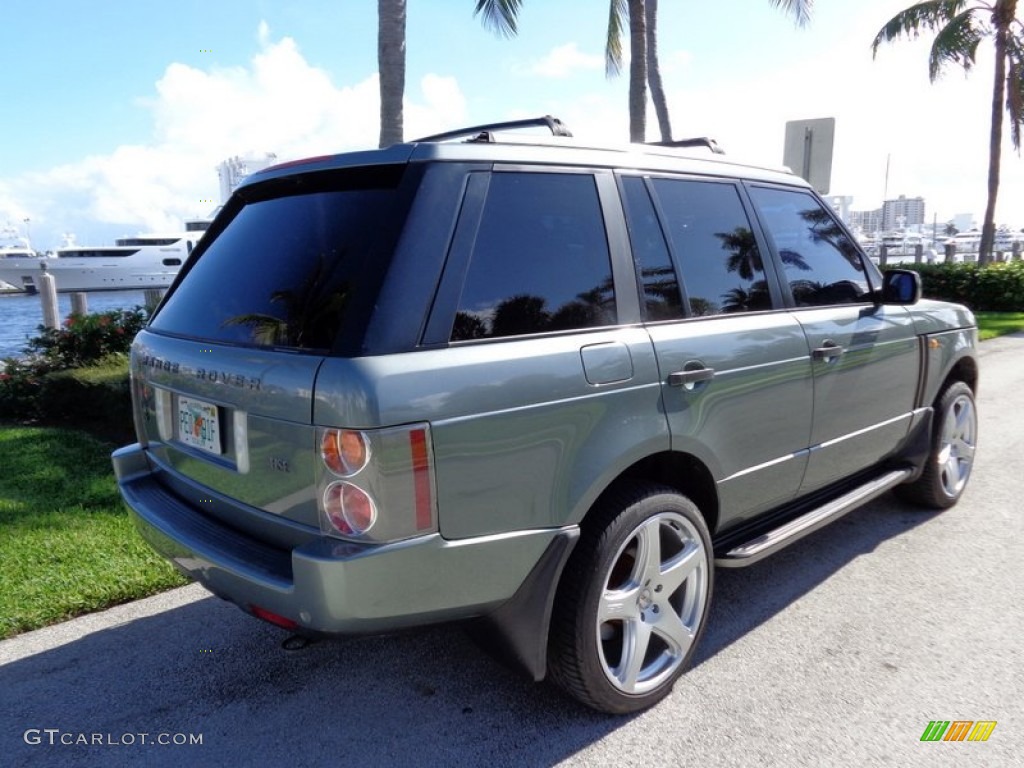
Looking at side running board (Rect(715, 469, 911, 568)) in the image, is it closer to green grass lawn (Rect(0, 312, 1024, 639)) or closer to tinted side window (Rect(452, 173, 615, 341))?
tinted side window (Rect(452, 173, 615, 341))

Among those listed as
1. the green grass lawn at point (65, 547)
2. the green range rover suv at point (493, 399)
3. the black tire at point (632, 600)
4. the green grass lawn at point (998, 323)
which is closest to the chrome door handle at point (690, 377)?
the green range rover suv at point (493, 399)

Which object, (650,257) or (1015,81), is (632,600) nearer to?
(650,257)

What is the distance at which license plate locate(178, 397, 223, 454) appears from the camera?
2418 millimetres

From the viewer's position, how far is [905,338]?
3945mm

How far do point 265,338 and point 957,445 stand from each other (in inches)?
171

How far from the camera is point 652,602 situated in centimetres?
269

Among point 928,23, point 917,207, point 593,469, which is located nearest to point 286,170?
point 593,469

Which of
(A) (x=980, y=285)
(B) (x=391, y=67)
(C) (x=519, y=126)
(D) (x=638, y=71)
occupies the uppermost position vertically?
(D) (x=638, y=71)

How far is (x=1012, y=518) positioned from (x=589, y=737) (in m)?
3.38

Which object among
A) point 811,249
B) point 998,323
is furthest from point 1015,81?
point 811,249

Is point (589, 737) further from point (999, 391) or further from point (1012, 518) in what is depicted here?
point (999, 391)

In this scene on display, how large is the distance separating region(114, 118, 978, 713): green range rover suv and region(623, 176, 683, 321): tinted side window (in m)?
0.01

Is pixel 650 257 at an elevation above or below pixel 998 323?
above

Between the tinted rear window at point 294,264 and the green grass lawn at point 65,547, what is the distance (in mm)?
1566
